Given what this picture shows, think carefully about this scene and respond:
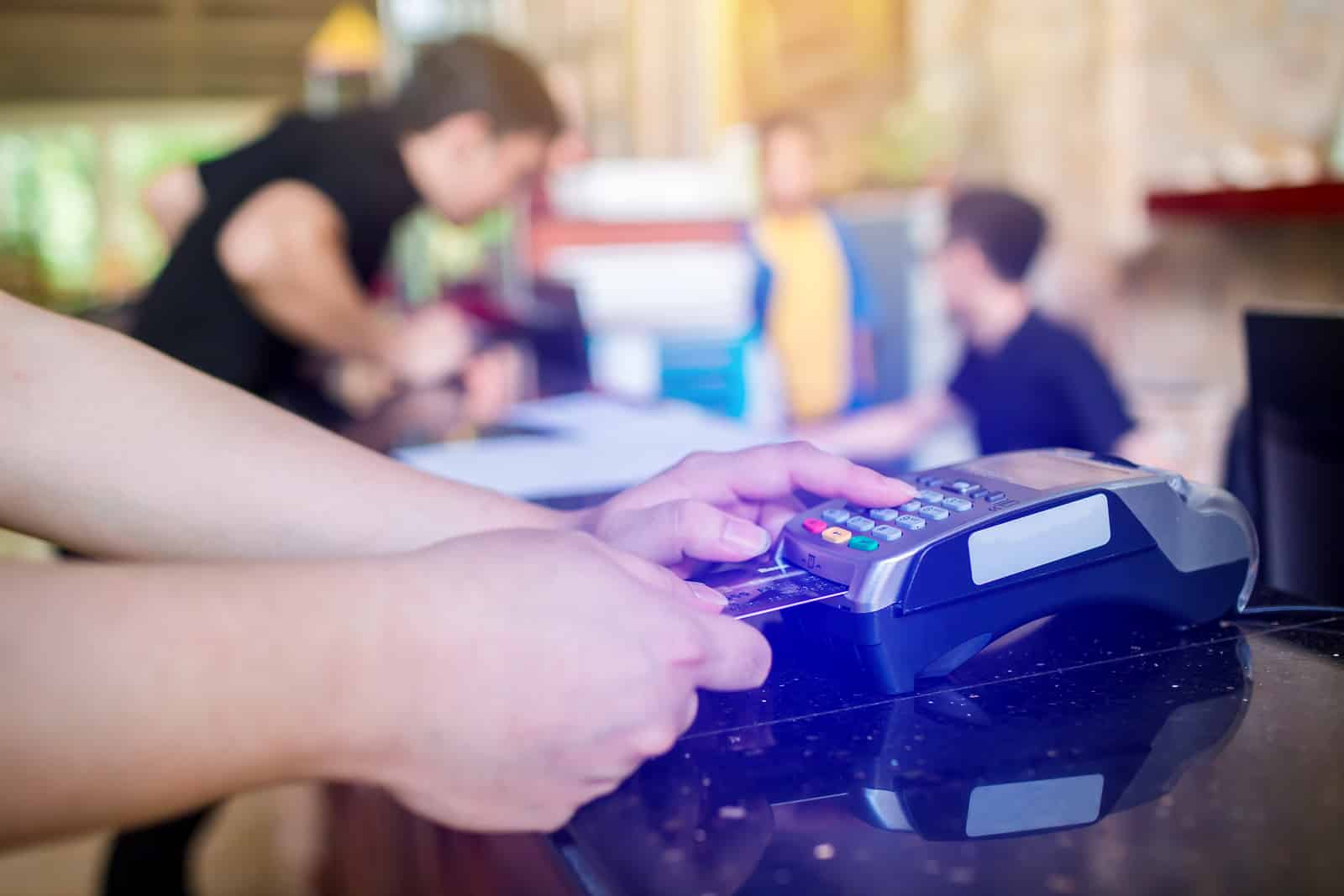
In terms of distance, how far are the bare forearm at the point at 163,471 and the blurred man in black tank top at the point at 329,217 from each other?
1.16 meters

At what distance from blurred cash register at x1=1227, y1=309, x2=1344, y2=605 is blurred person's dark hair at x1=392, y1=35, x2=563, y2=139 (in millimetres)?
1660

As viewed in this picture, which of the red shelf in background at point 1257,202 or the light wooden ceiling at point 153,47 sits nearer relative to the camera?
the red shelf in background at point 1257,202

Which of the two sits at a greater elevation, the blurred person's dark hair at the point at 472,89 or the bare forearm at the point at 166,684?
the blurred person's dark hair at the point at 472,89

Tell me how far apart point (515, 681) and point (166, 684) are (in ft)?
0.31

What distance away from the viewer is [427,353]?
204cm

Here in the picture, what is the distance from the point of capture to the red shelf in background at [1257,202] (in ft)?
7.44

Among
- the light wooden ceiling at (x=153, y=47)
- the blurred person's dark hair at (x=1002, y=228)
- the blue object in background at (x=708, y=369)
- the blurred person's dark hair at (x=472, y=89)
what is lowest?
the blue object in background at (x=708, y=369)

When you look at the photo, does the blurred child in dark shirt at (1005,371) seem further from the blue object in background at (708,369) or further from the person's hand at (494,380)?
the blue object in background at (708,369)

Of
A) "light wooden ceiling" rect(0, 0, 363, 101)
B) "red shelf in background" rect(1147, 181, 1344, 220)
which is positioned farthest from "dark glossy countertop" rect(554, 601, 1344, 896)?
"light wooden ceiling" rect(0, 0, 363, 101)

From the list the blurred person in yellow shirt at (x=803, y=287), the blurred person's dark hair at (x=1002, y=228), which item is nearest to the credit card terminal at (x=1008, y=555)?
the blurred person's dark hair at (x=1002, y=228)

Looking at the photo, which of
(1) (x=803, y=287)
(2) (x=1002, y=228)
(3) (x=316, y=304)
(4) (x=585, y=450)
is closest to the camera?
(4) (x=585, y=450)

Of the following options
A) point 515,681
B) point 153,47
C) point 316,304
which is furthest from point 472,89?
point 153,47

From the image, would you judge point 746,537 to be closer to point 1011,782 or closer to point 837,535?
point 837,535

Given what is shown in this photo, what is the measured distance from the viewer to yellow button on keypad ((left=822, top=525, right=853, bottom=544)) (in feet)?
1.54
